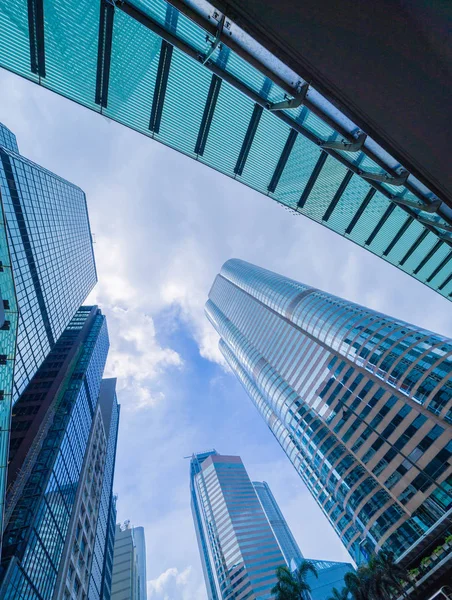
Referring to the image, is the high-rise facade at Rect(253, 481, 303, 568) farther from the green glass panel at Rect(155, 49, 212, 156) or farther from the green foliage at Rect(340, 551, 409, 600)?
the green glass panel at Rect(155, 49, 212, 156)

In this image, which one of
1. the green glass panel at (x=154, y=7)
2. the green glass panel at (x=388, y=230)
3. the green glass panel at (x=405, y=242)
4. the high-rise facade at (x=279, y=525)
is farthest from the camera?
the high-rise facade at (x=279, y=525)


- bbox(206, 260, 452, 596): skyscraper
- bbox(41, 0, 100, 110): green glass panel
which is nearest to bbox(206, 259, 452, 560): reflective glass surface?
bbox(206, 260, 452, 596): skyscraper

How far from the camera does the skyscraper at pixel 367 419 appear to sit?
110 feet

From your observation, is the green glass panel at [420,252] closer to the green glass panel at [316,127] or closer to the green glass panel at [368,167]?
the green glass panel at [368,167]

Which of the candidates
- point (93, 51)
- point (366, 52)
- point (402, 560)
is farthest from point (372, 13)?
point (402, 560)

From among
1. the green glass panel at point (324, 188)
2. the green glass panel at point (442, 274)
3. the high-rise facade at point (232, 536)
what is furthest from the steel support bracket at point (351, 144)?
the high-rise facade at point (232, 536)

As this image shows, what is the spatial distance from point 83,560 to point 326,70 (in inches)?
2656

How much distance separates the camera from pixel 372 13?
11.3ft

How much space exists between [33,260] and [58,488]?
150 ft

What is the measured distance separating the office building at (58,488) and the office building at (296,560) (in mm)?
37953

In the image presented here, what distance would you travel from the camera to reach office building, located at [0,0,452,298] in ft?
13.3

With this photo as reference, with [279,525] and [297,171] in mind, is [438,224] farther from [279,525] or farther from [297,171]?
[279,525]

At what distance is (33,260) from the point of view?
61.1 metres

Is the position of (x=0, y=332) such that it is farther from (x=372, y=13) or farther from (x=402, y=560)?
(x=402, y=560)
